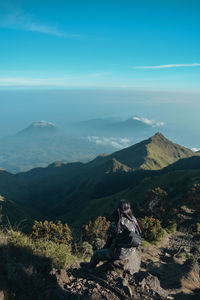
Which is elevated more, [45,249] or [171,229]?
[45,249]

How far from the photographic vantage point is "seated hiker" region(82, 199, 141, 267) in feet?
22.4

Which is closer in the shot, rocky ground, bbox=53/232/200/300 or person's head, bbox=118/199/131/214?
rocky ground, bbox=53/232/200/300

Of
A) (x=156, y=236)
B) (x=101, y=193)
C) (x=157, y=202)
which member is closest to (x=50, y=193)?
(x=101, y=193)

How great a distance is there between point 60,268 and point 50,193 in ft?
567

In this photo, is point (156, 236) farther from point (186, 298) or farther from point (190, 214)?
point (190, 214)

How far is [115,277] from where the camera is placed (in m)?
6.52

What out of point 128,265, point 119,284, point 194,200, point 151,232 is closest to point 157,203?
point 194,200

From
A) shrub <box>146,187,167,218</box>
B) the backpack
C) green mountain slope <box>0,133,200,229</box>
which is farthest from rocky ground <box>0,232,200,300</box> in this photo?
green mountain slope <box>0,133,200,229</box>

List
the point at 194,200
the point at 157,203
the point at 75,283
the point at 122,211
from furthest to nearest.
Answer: the point at 157,203, the point at 194,200, the point at 122,211, the point at 75,283

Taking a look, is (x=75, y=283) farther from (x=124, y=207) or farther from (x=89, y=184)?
(x=89, y=184)

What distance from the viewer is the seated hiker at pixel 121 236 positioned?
6824mm

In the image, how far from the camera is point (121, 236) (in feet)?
22.8

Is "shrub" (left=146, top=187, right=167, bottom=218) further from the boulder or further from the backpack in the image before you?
the backpack

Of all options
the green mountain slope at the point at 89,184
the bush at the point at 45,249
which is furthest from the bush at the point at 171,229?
the green mountain slope at the point at 89,184
